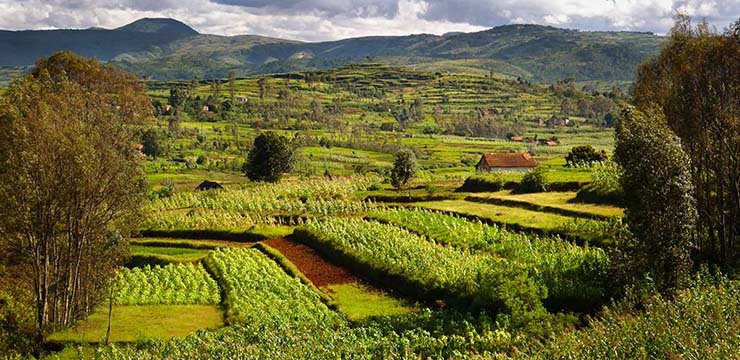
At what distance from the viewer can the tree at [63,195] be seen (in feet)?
90.5

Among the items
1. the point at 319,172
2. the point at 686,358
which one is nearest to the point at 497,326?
the point at 686,358

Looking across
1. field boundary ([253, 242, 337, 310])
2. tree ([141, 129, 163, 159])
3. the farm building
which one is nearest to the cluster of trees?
field boundary ([253, 242, 337, 310])

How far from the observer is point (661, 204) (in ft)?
85.1

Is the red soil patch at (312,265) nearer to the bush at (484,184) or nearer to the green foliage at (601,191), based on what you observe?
the green foliage at (601,191)

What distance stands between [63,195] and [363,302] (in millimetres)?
15870

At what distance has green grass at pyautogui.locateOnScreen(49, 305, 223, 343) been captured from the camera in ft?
97.8

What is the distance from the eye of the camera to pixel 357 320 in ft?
99.2

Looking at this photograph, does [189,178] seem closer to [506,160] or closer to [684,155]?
[506,160]

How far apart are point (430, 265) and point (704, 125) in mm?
15931

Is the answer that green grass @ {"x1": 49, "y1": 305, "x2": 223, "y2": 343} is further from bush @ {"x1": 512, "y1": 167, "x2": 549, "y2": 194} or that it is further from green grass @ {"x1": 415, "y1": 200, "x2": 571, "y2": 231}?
bush @ {"x1": 512, "y1": 167, "x2": 549, "y2": 194}

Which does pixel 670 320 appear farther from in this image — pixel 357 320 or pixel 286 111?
pixel 286 111

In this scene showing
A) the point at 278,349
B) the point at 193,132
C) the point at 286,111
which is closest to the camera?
the point at 278,349

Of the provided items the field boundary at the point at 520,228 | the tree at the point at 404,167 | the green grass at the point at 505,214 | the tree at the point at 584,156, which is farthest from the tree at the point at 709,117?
the tree at the point at 584,156

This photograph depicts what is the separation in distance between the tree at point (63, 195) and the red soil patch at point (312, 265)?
11627 millimetres
